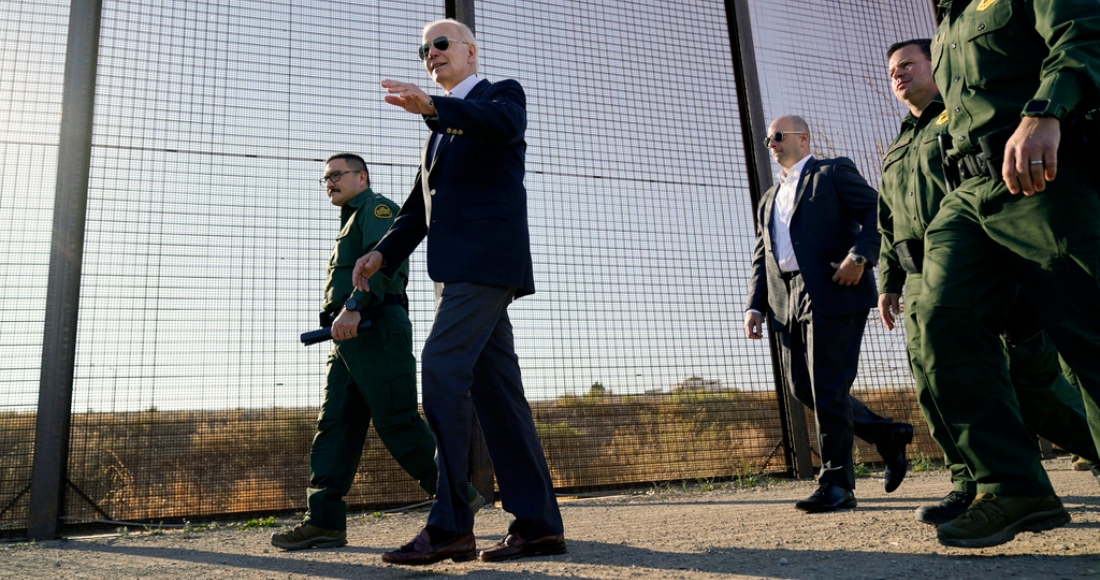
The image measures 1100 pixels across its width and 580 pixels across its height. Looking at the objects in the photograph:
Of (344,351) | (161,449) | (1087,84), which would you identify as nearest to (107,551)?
(161,449)

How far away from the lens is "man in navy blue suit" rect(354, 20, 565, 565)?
2.13 metres

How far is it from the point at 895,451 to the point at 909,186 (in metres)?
1.35

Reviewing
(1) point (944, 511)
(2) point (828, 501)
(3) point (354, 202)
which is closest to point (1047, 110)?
(1) point (944, 511)

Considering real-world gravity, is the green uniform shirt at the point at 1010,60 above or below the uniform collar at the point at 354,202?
below

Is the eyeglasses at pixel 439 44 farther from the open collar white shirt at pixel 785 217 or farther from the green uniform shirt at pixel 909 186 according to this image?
the open collar white shirt at pixel 785 217

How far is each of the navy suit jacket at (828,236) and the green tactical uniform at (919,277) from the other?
1.73ft

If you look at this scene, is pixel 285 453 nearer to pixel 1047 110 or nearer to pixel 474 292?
pixel 474 292

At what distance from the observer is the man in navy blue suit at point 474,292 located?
6.99ft

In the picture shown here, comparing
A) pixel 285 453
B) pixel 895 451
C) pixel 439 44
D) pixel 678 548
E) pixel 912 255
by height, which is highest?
pixel 439 44

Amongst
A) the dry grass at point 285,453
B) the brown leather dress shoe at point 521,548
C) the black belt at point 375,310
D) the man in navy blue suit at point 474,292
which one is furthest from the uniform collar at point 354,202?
the brown leather dress shoe at point 521,548

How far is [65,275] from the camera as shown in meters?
3.79

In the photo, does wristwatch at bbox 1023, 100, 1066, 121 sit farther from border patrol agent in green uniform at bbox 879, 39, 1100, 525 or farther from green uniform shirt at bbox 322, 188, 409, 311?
green uniform shirt at bbox 322, 188, 409, 311

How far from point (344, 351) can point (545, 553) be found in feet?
4.26

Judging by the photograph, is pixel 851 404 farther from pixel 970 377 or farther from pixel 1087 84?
pixel 1087 84
